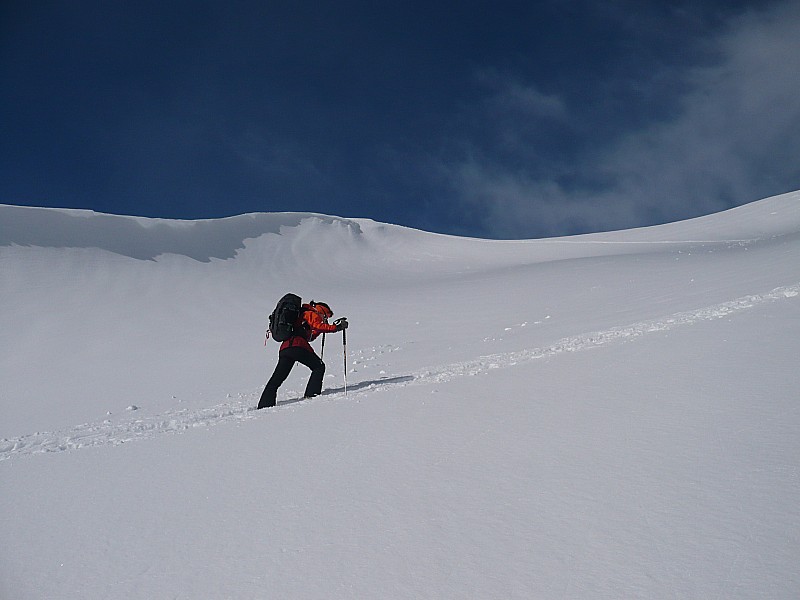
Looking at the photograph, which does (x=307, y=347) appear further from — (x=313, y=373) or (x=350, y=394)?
(x=350, y=394)

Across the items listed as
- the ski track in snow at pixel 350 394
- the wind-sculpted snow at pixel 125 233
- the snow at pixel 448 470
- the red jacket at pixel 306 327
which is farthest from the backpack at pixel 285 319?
the wind-sculpted snow at pixel 125 233

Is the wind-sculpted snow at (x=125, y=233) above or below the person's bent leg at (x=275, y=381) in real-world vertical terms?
above

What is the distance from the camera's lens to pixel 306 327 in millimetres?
7375

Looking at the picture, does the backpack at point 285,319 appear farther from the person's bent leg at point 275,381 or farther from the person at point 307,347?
the person's bent leg at point 275,381

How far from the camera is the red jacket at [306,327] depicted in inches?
287

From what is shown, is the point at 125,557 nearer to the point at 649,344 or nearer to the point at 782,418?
the point at 782,418

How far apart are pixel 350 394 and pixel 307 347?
1.38 m

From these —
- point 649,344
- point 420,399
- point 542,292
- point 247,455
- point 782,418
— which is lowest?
point 782,418

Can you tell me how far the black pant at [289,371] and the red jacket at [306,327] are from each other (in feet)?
0.26

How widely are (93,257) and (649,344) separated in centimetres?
2110

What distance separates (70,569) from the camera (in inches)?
90.6

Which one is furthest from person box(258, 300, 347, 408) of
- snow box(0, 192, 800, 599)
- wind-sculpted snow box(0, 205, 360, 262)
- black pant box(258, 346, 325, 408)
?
wind-sculpted snow box(0, 205, 360, 262)

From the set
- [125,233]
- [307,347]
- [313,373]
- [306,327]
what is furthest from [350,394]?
[125,233]

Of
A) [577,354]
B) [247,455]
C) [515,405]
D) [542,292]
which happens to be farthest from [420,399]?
[542,292]
